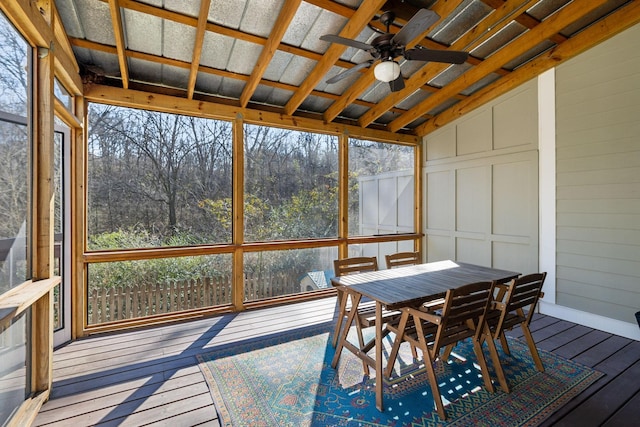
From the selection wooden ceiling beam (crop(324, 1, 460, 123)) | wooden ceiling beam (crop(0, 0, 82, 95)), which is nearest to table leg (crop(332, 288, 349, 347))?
wooden ceiling beam (crop(324, 1, 460, 123))

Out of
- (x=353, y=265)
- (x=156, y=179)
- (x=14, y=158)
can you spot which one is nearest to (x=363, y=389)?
(x=353, y=265)

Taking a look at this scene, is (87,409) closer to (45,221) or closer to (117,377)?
(117,377)

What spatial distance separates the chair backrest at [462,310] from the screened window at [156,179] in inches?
116

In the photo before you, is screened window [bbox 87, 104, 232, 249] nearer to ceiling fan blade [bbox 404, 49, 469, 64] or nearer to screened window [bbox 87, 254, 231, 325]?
screened window [bbox 87, 254, 231, 325]

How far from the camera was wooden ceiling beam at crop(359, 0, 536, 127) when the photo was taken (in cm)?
306

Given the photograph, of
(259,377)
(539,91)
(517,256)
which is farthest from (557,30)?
(259,377)

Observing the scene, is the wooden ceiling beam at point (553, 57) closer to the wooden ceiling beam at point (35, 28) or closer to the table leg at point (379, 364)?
the table leg at point (379, 364)

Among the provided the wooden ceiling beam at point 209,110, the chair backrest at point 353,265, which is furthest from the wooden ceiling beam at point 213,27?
the chair backrest at point 353,265

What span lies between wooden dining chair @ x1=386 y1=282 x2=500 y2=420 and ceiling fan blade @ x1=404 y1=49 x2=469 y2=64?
186 centimetres

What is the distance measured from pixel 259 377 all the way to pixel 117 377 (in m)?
1.21

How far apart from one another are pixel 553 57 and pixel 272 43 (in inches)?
136

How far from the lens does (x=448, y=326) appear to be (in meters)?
2.24

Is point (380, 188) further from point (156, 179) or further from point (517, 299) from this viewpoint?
point (156, 179)

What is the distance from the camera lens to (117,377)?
2.61 m
